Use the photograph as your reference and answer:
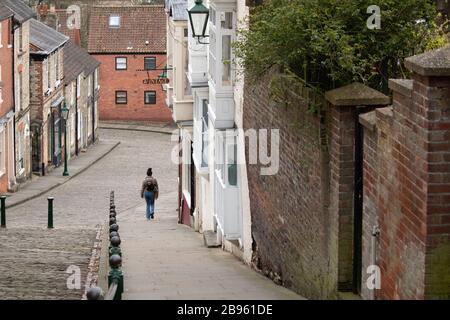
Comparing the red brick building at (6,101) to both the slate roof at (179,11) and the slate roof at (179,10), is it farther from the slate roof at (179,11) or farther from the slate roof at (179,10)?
the slate roof at (179,11)

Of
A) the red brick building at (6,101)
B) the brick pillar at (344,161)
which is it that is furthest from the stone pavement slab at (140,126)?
the brick pillar at (344,161)

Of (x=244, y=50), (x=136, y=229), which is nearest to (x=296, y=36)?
(x=244, y=50)

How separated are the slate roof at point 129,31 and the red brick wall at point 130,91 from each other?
63cm

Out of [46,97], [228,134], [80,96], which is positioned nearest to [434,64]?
[228,134]

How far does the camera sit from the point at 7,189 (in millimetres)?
38000

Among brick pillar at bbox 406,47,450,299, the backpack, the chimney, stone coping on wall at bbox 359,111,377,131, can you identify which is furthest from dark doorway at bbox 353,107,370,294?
the chimney

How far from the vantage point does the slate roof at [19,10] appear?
131 feet

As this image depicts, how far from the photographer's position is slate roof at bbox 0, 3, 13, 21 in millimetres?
36425

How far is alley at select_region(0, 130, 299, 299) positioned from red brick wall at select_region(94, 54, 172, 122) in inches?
993

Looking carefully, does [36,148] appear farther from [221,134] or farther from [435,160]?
[435,160]
